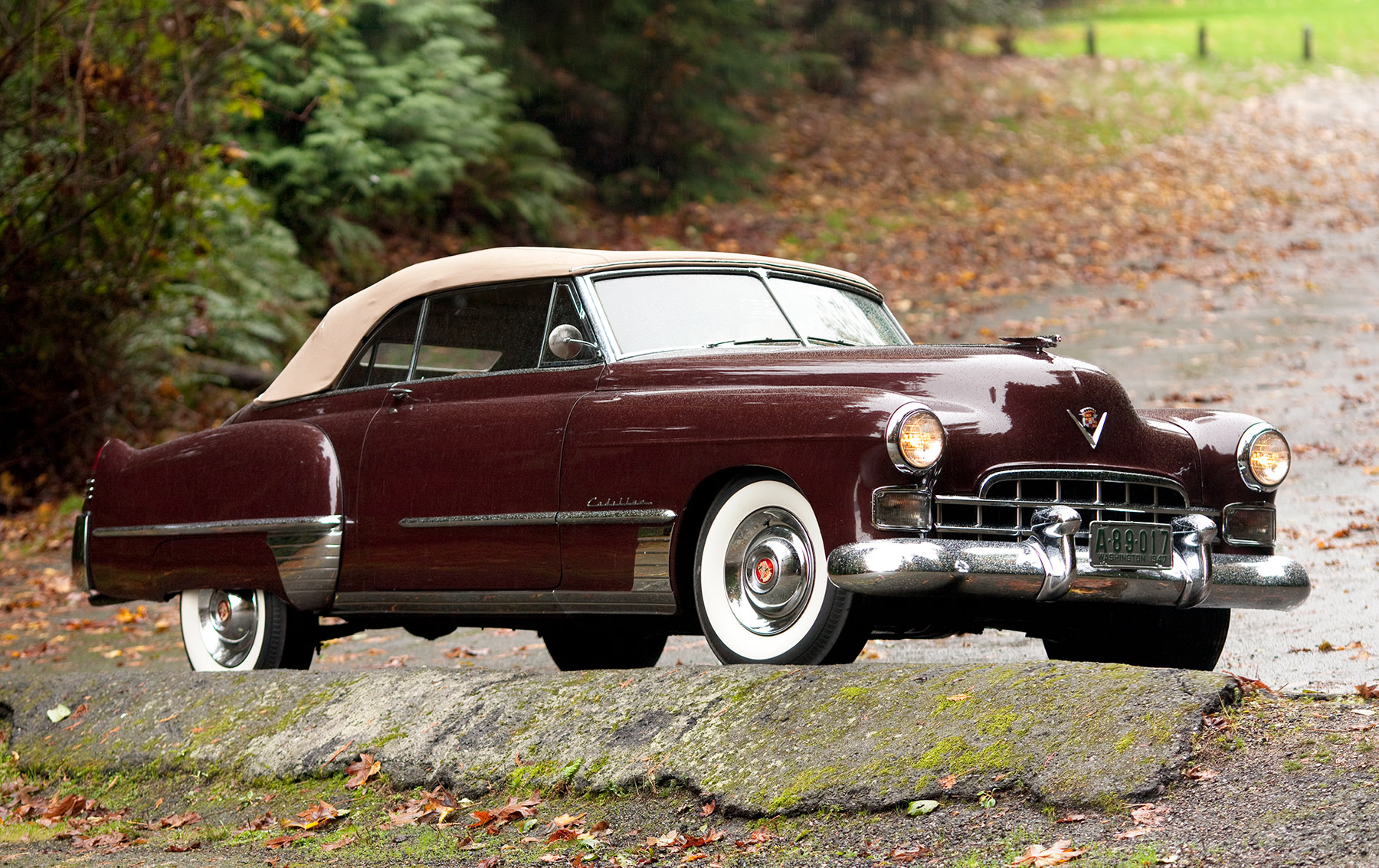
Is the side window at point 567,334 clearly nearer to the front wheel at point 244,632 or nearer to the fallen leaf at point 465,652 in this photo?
the front wheel at point 244,632

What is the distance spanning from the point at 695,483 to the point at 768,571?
0.39 meters

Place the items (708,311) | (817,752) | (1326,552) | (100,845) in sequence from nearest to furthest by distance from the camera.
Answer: (817,752) < (100,845) < (708,311) < (1326,552)

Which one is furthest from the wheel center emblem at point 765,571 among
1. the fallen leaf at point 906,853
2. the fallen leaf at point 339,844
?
the fallen leaf at point 339,844

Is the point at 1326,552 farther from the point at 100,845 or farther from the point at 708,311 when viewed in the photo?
the point at 100,845

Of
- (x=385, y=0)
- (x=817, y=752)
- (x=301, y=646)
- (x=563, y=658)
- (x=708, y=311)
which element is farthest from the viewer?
(x=385, y=0)

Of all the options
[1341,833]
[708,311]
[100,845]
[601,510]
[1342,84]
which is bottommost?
[100,845]

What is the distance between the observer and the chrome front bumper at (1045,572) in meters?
4.51

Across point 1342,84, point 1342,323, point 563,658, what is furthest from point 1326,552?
point 1342,84

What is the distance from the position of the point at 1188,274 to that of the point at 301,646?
1516cm

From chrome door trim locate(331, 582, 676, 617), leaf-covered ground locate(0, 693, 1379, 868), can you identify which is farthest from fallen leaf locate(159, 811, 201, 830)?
chrome door trim locate(331, 582, 676, 617)

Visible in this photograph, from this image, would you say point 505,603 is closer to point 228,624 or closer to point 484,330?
point 484,330

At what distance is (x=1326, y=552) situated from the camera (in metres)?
8.82

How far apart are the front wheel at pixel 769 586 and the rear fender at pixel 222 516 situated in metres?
1.98

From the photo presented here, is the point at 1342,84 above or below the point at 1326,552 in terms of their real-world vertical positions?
above
